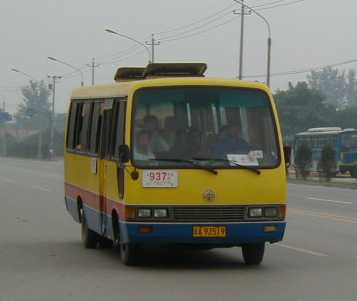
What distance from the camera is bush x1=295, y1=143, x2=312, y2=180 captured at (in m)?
50.3

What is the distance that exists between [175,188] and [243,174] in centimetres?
85

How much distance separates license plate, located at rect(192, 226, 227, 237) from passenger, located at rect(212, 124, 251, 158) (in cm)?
91

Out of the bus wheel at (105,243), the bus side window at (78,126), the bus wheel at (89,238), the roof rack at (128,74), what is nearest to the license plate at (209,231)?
the bus wheel at (89,238)

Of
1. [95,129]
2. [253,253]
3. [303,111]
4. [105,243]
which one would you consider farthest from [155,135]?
[303,111]

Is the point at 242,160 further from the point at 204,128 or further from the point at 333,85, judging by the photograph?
the point at 333,85

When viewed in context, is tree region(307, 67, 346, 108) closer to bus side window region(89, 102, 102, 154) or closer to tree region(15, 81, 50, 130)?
tree region(15, 81, 50, 130)

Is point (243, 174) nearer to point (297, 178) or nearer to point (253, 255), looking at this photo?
point (253, 255)

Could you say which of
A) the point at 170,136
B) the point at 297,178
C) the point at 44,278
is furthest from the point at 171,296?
the point at 297,178

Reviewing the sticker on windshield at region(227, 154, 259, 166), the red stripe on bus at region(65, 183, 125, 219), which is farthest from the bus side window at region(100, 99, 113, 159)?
the sticker on windshield at region(227, 154, 259, 166)

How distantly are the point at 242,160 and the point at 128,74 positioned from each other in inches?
147

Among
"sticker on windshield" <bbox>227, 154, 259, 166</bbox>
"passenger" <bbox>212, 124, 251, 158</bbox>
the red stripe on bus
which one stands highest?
"passenger" <bbox>212, 124, 251, 158</bbox>

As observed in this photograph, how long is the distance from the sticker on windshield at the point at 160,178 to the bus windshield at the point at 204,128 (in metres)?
0.11

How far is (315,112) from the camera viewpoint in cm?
10462

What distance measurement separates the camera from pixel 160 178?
12953 millimetres
